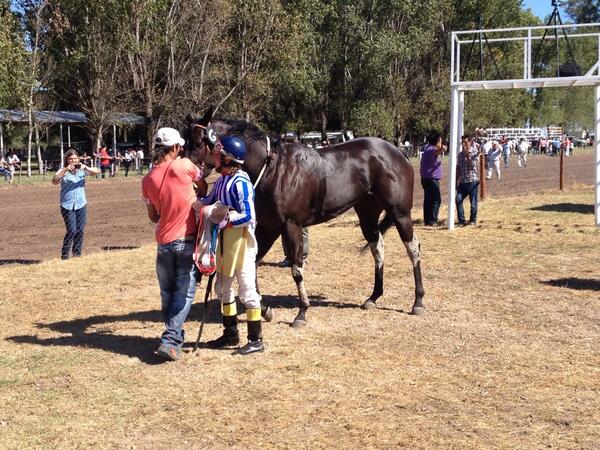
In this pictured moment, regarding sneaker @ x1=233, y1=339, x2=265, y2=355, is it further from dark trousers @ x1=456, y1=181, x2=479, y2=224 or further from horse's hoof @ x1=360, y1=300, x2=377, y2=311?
dark trousers @ x1=456, y1=181, x2=479, y2=224

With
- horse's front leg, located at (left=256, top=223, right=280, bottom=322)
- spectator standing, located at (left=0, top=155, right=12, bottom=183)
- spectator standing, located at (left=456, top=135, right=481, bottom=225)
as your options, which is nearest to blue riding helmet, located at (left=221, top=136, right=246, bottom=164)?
horse's front leg, located at (left=256, top=223, right=280, bottom=322)

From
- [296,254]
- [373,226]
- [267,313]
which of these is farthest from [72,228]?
[296,254]

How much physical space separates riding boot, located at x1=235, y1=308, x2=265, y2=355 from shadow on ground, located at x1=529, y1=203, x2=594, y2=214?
12.4 meters

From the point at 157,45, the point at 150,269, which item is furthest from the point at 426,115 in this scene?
the point at 150,269

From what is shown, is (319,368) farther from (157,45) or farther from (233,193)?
(157,45)

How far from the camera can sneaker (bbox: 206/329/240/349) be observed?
6762mm

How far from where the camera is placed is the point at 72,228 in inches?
453

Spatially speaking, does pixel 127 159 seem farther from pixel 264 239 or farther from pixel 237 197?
pixel 237 197

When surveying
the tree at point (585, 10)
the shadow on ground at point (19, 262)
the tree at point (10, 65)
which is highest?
the tree at point (585, 10)

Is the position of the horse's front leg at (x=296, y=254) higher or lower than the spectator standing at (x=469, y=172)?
lower

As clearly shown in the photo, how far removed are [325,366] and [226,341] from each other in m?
1.13

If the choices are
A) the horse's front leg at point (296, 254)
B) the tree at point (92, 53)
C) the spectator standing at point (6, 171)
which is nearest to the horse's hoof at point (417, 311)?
the horse's front leg at point (296, 254)

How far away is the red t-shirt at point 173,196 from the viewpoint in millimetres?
6176

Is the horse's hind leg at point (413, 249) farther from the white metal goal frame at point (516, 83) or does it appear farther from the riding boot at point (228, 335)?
the white metal goal frame at point (516, 83)
